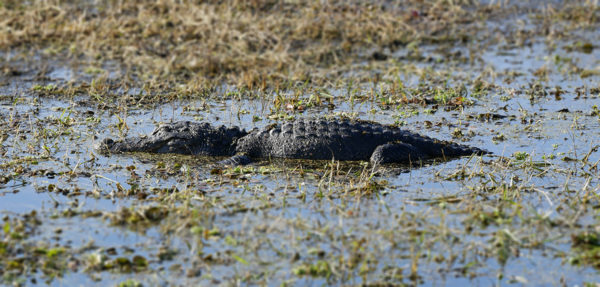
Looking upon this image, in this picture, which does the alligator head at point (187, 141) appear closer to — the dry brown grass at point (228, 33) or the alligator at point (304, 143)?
the alligator at point (304, 143)

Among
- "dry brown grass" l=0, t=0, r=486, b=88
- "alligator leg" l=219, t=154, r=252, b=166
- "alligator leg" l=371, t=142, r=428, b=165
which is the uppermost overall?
"dry brown grass" l=0, t=0, r=486, b=88

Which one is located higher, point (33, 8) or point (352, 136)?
point (33, 8)

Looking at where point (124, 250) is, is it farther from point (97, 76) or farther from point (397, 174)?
point (97, 76)

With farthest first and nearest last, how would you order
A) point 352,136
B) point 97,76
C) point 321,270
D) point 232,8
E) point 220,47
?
1. point 232,8
2. point 220,47
3. point 97,76
4. point 352,136
5. point 321,270

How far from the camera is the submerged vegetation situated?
4.95 metres

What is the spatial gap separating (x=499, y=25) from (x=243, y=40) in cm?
466

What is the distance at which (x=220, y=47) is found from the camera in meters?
11.8

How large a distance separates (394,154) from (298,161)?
3.09ft

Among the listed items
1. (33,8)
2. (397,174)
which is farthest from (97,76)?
(397,174)

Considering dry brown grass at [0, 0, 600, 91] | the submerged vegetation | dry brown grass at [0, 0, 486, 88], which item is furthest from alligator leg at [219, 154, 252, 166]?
dry brown grass at [0, 0, 486, 88]

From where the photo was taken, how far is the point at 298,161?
752 centimetres

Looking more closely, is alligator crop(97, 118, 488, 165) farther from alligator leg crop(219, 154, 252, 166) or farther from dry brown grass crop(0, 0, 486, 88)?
dry brown grass crop(0, 0, 486, 88)

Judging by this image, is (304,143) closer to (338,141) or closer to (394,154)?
(338,141)

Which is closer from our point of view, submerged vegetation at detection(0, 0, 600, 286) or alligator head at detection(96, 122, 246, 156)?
submerged vegetation at detection(0, 0, 600, 286)
